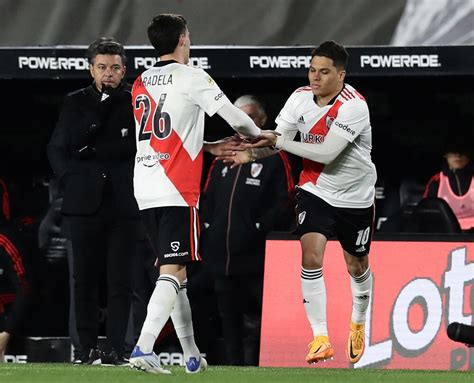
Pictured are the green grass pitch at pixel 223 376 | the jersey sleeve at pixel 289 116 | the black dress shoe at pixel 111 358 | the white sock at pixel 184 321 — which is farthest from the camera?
the black dress shoe at pixel 111 358

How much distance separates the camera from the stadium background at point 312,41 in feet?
37.0

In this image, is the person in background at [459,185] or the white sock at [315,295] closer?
the white sock at [315,295]

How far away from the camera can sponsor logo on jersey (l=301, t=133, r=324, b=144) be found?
9461 mm

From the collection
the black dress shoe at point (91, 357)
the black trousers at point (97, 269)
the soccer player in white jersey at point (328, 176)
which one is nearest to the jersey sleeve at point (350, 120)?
the soccer player in white jersey at point (328, 176)

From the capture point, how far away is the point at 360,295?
32.3 ft

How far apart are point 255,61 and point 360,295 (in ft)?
7.88

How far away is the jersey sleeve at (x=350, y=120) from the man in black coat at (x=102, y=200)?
1.51 metres

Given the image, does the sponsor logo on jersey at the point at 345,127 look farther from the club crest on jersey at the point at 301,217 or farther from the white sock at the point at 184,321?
the white sock at the point at 184,321

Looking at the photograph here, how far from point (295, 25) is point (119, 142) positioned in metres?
2.23

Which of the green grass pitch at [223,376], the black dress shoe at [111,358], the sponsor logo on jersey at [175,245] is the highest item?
the sponsor logo on jersey at [175,245]

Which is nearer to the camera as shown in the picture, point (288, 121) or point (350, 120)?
point (350, 120)

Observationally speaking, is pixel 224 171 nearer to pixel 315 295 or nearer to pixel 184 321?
pixel 315 295

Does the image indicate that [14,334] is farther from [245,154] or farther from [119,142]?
[245,154]

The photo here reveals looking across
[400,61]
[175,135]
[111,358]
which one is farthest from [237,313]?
[175,135]
